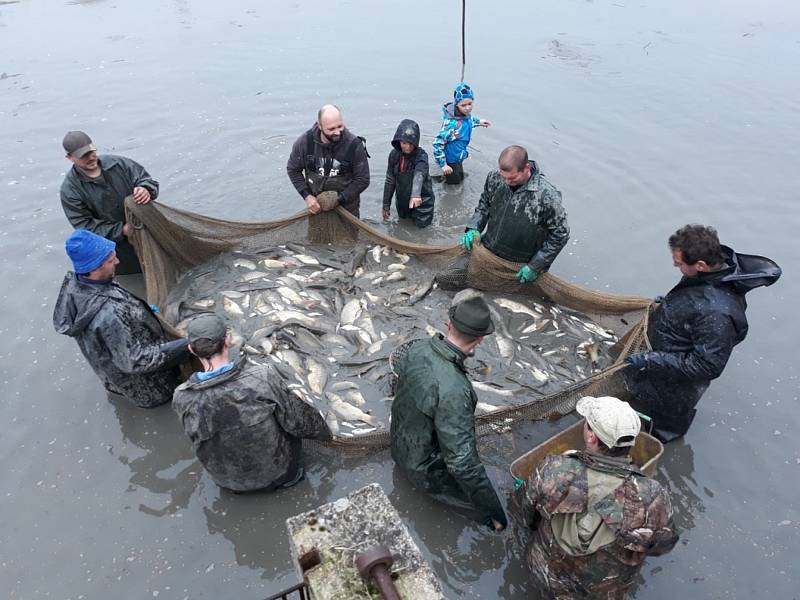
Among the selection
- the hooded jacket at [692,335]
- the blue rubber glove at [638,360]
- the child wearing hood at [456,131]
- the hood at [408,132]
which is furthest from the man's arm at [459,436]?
the child wearing hood at [456,131]

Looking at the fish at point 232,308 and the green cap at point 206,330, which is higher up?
the green cap at point 206,330

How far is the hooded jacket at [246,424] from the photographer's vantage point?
13.3 ft

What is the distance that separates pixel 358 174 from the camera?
7.78 m

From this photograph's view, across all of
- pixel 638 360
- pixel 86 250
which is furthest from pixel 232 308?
pixel 638 360

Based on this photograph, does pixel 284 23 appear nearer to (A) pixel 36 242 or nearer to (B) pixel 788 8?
(A) pixel 36 242

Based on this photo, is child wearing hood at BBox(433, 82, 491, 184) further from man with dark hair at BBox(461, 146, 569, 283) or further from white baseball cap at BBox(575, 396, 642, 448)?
white baseball cap at BBox(575, 396, 642, 448)

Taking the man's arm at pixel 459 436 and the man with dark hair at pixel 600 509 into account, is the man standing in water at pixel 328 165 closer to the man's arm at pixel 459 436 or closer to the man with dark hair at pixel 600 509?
the man's arm at pixel 459 436

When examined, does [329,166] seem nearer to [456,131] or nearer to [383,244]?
[383,244]

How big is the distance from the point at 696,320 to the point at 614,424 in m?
1.85

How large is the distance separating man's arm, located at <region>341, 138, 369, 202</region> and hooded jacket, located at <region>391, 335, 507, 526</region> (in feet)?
14.1

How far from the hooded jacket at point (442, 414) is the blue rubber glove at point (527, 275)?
2672 mm

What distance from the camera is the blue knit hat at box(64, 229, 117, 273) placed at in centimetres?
461

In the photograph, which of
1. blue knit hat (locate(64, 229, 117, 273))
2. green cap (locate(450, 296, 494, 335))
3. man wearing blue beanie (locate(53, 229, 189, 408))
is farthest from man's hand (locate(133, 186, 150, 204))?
green cap (locate(450, 296, 494, 335))

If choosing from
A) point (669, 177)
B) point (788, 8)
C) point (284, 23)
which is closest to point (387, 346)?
point (669, 177)
